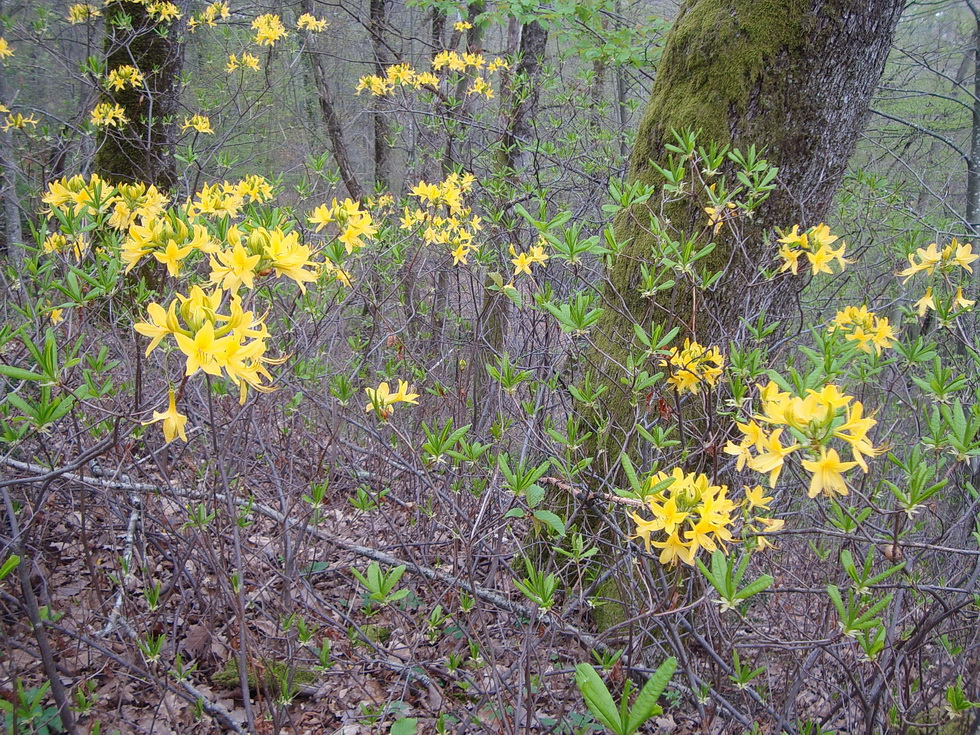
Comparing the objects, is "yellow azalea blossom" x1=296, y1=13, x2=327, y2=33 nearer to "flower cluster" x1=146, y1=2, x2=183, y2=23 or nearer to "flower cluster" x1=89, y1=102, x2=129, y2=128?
"flower cluster" x1=146, y1=2, x2=183, y2=23

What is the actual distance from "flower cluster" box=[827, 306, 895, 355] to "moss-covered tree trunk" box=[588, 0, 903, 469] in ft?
1.00

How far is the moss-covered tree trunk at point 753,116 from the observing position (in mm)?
2006

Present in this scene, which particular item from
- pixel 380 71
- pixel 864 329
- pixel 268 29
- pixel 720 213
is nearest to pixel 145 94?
pixel 268 29

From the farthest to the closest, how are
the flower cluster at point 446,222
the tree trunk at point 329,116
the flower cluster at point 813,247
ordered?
the tree trunk at point 329,116 < the flower cluster at point 446,222 < the flower cluster at point 813,247

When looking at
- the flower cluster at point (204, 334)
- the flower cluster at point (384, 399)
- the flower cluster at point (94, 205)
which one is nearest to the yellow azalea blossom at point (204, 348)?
the flower cluster at point (204, 334)

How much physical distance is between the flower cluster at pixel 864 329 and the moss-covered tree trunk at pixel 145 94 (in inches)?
177

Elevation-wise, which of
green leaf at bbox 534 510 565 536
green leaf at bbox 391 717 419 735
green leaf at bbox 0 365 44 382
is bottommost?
green leaf at bbox 391 717 419 735

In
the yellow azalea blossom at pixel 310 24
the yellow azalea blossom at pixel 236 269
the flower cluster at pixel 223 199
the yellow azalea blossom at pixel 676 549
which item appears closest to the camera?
the yellow azalea blossom at pixel 676 549

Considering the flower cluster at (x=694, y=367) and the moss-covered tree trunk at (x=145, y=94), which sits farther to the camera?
the moss-covered tree trunk at (x=145, y=94)

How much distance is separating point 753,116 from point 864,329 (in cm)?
87

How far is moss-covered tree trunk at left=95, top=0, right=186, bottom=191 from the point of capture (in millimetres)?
4387

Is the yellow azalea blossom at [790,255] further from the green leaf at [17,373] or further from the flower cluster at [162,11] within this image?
the flower cluster at [162,11]

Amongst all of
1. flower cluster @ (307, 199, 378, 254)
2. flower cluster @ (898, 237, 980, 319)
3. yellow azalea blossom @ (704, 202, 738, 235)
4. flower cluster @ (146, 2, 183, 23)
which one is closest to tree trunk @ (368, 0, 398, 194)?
flower cluster @ (146, 2, 183, 23)

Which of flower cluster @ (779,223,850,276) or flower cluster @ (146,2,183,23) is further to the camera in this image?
flower cluster @ (146,2,183,23)
